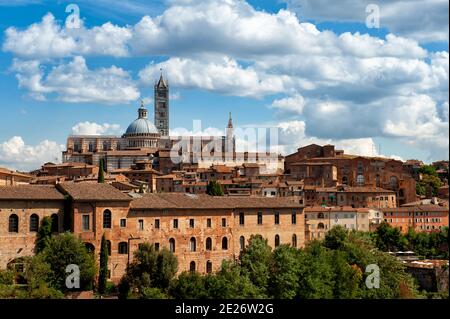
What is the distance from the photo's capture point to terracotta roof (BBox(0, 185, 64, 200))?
29.0 meters

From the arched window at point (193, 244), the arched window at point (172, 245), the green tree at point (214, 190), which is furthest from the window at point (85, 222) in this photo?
the green tree at point (214, 190)

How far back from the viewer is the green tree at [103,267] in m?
28.8

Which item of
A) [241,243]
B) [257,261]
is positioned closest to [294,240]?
[241,243]

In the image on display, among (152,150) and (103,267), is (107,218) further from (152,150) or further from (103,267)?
(152,150)

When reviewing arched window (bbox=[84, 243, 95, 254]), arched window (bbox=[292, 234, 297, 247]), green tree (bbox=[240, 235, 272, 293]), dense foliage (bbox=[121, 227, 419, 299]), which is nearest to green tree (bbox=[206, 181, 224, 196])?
arched window (bbox=[292, 234, 297, 247])

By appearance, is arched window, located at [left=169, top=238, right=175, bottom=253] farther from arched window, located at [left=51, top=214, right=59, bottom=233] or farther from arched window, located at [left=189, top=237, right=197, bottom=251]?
arched window, located at [left=51, top=214, right=59, bottom=233]

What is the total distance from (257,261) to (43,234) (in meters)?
9.31

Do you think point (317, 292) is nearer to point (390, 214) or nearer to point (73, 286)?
point (73, 286)

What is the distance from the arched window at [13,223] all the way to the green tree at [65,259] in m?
1.64

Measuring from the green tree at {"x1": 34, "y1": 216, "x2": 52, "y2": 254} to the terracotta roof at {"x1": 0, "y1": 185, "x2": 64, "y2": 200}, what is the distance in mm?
972

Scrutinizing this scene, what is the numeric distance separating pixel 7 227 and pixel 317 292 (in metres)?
13.1

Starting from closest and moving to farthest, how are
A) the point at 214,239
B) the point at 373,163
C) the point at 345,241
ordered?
the point at 214,239 → the point at 345,241 → the point at 373,163

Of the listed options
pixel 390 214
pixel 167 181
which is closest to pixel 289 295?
pixel 390 214

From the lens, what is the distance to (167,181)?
69188mm
